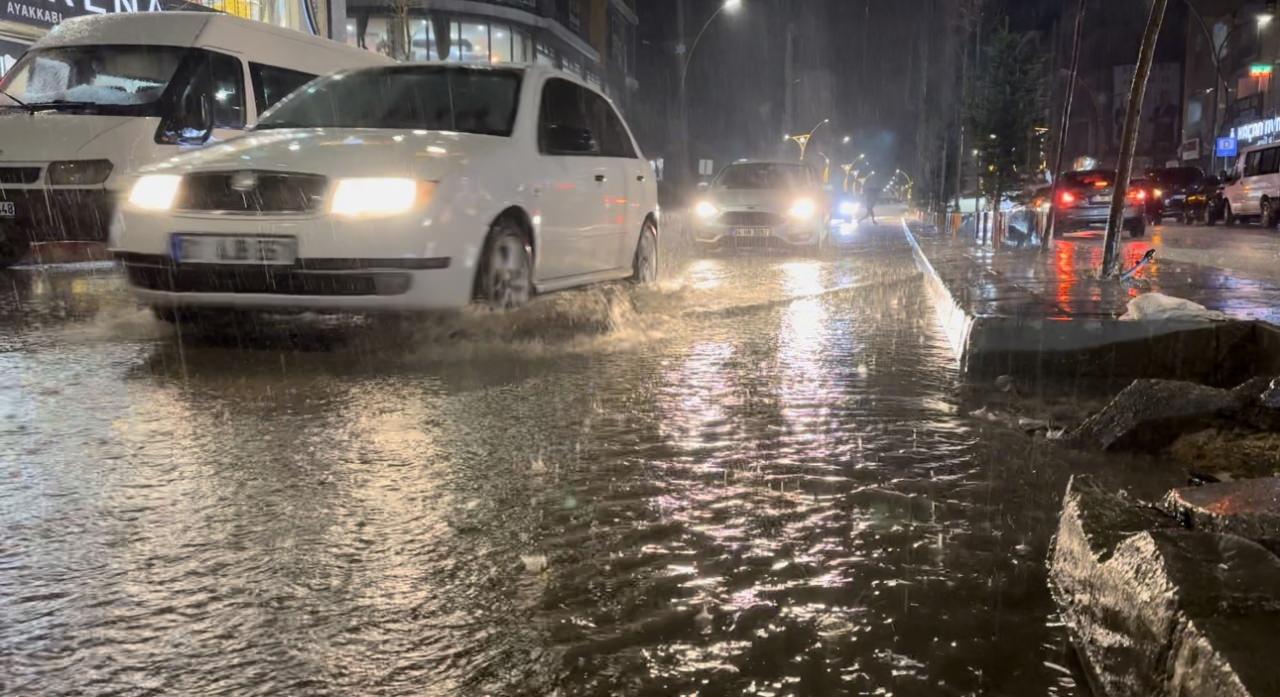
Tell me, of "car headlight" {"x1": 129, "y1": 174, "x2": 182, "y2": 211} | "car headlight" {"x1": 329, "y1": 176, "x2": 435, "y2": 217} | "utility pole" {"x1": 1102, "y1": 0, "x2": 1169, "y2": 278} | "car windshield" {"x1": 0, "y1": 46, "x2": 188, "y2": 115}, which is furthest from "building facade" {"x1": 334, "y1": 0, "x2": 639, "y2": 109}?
"car headlight" {"x1": 329, "y1": 176, "x2": 435, "y2": 217}

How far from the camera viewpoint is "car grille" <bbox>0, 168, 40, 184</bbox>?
32.1 feet

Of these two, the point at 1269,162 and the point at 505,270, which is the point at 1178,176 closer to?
the point at 1269,162

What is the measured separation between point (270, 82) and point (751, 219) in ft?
24.4

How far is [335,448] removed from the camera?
12.9 feet

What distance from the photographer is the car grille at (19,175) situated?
32.1 ft

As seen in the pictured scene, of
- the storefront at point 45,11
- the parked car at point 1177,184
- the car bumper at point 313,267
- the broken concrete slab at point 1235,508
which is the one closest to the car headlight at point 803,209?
the storefront at point 45,11

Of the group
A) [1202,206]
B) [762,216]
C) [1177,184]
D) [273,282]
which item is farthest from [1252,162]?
[273,282]

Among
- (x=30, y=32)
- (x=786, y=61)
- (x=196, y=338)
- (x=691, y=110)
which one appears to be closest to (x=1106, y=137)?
(x=786, y=61)

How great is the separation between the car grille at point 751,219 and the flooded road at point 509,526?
10329 mm

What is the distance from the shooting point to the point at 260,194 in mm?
5602

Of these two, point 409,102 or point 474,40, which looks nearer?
point 409,102

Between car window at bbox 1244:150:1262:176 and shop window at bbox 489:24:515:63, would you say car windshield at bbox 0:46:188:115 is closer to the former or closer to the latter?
shop window at bbox 489:24:515:63

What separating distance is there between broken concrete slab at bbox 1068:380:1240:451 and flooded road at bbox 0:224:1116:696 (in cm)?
28

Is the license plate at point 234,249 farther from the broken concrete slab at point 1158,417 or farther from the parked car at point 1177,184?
the parked car at point 1177,184
